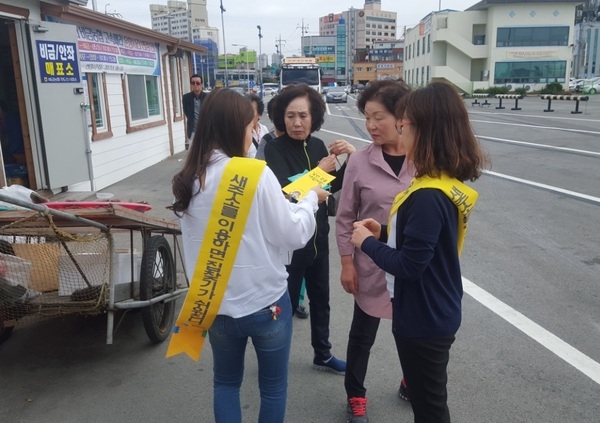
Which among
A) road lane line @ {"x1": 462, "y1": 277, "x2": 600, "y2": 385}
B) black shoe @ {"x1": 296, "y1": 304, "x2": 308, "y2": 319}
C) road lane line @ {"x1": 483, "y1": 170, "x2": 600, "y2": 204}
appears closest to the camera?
road lane line @ {"x1": 462, "y1": 277, "x2": 600, "y2": 385}

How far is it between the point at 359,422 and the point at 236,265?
1.40 meters

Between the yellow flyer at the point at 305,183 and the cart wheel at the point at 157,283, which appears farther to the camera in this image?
the cart wheel at the point at 157,283

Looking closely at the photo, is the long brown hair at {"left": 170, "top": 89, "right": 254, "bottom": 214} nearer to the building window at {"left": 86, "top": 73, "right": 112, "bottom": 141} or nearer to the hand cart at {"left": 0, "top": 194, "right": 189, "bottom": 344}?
the hand cart at {"left": 0, "top": 194, "right": 189, "bottom": 344}

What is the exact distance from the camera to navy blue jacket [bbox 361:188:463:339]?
2.00 meters

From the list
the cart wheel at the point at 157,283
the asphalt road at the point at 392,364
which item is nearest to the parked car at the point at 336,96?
the asphalt road at the point at 392,364

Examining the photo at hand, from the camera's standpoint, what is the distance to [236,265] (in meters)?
2.21

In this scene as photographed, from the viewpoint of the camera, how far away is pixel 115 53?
1138 cm

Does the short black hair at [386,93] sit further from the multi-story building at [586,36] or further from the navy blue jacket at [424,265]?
the multi-story building at [586,36]

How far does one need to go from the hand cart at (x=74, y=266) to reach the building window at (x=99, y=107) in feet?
22.7

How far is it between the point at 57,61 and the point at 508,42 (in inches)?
2424

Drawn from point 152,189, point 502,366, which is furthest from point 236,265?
point 152,189

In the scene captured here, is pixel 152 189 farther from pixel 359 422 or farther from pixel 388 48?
pixel 388 48

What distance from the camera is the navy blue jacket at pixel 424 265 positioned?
1996mm

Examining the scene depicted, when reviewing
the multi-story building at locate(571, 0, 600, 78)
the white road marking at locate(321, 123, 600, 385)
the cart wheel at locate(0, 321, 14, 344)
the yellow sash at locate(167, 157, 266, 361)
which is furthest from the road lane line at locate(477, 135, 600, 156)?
the multi-story building at locate(571, 0, 600, 78)
